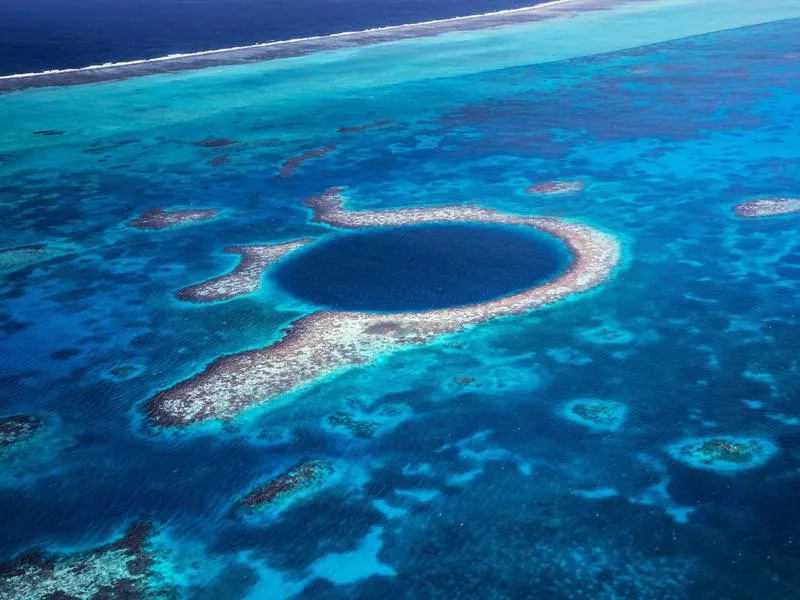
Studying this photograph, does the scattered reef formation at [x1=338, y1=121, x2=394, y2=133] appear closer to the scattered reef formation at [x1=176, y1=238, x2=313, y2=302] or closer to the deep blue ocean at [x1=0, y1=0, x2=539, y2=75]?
the scattered reef formation at [x1=176, y1=238, x2=313, y2=302]

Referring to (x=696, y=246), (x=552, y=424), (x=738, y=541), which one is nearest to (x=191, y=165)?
(x=696, y=246)

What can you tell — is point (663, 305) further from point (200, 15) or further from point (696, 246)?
point (200, 15)

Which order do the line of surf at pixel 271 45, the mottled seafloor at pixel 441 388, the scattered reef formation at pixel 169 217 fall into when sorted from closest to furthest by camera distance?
the mottled seafloor at pixel 441 388 < the scattered reef formation at pixel 169 217 < the line of surf at pixel 271 45

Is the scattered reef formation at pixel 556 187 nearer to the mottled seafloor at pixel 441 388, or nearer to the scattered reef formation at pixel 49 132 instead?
the mottled seafloor at pixel 441 388

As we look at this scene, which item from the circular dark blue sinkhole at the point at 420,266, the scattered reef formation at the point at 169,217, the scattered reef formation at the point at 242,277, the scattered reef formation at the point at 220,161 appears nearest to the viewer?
the circular dark blue sinkhole at the point at 420,266

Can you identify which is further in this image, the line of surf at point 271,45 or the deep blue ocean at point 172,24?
the deep blue ocean at point 172,24

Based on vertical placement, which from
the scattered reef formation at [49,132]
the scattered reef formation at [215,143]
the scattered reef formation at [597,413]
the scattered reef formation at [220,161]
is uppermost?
the scattered reef formation at [49,132]

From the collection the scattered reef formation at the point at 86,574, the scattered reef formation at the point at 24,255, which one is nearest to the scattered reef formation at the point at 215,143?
the scattered reef formation at the point at 24,255
